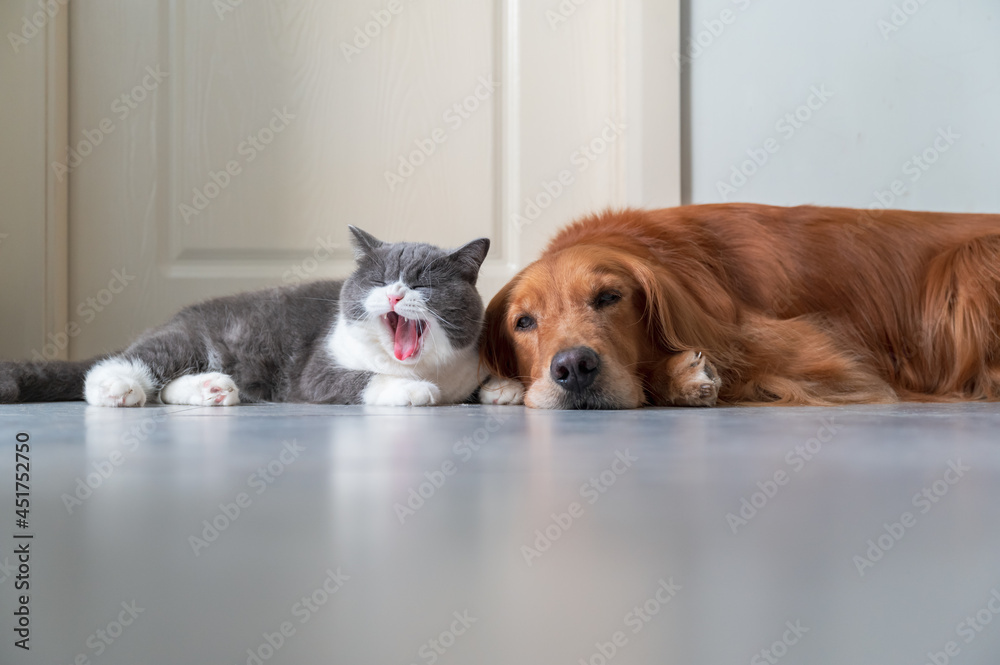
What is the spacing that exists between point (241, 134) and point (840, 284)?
1818 millimetres

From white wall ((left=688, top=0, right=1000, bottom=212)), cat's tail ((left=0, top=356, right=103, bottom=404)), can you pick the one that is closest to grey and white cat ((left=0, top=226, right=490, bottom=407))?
cat's tail ((left=0, top=356, right=103, bottom=404))

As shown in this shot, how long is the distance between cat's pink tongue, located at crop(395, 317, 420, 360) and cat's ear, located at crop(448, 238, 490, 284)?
0.16 meters

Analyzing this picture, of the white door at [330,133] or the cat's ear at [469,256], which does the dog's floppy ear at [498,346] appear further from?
the white door at [330,133]

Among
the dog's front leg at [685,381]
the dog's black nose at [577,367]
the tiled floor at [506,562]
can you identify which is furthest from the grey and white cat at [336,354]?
the tiled floor at [506,562]

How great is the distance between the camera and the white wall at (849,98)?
7.58 feet

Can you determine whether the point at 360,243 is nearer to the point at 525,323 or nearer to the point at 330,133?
the point at 525,323

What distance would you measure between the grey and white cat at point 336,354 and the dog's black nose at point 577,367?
10.3 inches

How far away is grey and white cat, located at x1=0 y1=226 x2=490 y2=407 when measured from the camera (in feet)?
4.83

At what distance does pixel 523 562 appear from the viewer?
0.62 m

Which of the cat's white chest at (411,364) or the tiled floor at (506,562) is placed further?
the cat's white chest at (411,364)

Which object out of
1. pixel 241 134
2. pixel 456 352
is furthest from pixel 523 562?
pixel 241 134

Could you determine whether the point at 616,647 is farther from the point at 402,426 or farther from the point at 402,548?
the point at 402,426

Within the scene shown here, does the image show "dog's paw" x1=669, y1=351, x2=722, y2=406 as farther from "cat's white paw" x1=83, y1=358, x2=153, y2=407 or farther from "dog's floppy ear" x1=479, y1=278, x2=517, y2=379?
"cat's white paw" x1=83, y1=358, x2=153, y2=407

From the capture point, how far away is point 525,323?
1561 mm
